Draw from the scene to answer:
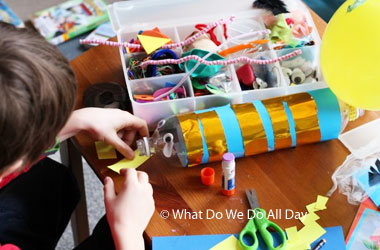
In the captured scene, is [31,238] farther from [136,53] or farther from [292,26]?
[292,26]

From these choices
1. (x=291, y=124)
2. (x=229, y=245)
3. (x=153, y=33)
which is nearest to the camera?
(x=229, y=245)

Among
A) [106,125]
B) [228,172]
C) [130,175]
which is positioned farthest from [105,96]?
[228,172]

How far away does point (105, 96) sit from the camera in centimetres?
109

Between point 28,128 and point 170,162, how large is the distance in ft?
1.14

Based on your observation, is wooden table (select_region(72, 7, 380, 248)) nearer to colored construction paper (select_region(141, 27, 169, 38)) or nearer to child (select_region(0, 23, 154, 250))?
child (select_region(0, 23, 154, 250))

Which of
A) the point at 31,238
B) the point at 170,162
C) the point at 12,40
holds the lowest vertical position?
the point at 31,238

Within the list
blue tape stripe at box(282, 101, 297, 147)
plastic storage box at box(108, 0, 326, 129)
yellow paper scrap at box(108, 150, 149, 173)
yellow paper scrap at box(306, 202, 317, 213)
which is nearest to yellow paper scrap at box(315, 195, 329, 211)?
yellow paper scrap at box(306, 202, 317, 213)

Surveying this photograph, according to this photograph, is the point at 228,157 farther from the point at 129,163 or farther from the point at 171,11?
the point at 171,11

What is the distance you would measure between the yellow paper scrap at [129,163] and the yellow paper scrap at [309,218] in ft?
1.01

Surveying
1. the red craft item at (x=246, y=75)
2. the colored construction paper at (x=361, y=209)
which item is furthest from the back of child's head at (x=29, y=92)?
the colored construction paper at (x=361, y=209)

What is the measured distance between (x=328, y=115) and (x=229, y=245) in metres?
0.31

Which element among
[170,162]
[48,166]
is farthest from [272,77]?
[48,166]

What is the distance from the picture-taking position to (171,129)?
102 cm

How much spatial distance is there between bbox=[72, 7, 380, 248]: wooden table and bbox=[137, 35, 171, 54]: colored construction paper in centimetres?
22
